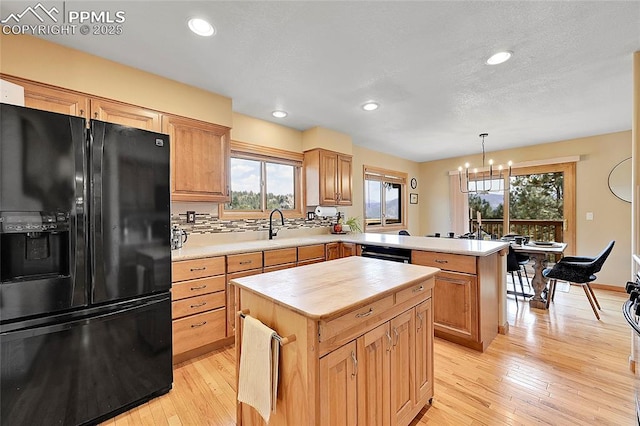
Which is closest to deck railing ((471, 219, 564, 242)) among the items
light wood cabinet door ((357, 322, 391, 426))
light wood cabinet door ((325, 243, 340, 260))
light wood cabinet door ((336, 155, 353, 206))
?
light wood cabinet door ((336, 155, 353, 206))

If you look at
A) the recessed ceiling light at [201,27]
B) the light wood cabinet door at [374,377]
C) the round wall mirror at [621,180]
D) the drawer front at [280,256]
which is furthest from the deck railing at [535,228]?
the recessed ceiling light at [201,27]

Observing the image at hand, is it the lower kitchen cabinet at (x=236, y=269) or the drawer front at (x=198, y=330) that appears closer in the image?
the drawer front at (x=198, y=330)

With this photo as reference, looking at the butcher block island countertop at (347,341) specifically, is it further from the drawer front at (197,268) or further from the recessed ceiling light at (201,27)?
the recessed ceiling light at (201,27)

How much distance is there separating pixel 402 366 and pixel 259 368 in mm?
789

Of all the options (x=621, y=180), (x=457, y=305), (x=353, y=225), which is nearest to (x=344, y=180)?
(x=353, y=225)

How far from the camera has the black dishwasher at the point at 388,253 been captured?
9.56ft

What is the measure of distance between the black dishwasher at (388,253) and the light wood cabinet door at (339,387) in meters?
1.87

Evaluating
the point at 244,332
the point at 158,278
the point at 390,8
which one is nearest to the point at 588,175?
the point at 390,8

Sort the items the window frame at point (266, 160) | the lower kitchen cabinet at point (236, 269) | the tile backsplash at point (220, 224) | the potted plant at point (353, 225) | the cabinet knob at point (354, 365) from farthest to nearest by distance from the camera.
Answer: the potted plant at point (353, 225)
the window frame at point (266, 160)
the tile backsplash at point (220, 224)
the lower kitchen cabinet at point (236, 269)
the cabinet knob at point (354, 365)

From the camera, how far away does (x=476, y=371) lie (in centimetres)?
218

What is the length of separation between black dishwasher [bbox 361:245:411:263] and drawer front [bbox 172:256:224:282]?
171cm

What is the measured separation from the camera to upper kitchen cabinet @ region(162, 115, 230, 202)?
258 centimetres

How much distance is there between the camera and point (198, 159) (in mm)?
2738

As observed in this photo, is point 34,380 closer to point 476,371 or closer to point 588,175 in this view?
point 476,371
